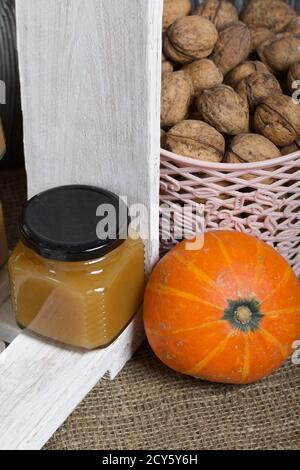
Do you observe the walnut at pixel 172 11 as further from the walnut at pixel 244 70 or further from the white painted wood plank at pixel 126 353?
the white painted wood plank at pixel 126 353

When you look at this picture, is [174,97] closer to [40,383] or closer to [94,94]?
[94,94]

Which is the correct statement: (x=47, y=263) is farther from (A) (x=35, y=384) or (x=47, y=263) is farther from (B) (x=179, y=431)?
(B) (x=179, y=431)

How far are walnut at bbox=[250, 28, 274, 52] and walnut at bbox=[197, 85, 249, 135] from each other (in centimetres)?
16

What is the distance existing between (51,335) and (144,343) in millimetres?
159

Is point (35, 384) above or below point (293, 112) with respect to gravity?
below

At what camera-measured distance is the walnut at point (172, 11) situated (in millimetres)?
1163

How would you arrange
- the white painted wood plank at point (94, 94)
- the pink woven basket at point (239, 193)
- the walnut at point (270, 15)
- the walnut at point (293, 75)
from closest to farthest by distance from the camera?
the white painted wood plank at point (94, 94) → the pink woven basket at point (239, 193) → the walnut at point (293, 75) → the walnut at point (270, 15)

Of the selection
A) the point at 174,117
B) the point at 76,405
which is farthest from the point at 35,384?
the point at 174,117

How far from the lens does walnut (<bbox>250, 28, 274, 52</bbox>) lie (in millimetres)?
1187

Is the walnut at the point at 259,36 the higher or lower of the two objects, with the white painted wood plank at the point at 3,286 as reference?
higher

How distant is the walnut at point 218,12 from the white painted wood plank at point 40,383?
49 centimetres

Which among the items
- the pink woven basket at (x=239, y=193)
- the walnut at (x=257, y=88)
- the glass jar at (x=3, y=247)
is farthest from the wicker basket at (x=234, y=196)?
the glass jar at (x=3, y=247)

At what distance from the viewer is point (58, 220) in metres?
0.91

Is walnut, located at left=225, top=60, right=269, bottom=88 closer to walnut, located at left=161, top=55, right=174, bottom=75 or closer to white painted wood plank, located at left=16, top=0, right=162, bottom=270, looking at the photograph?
walnut, located at left=161, top=55, right=174, bottom=75
